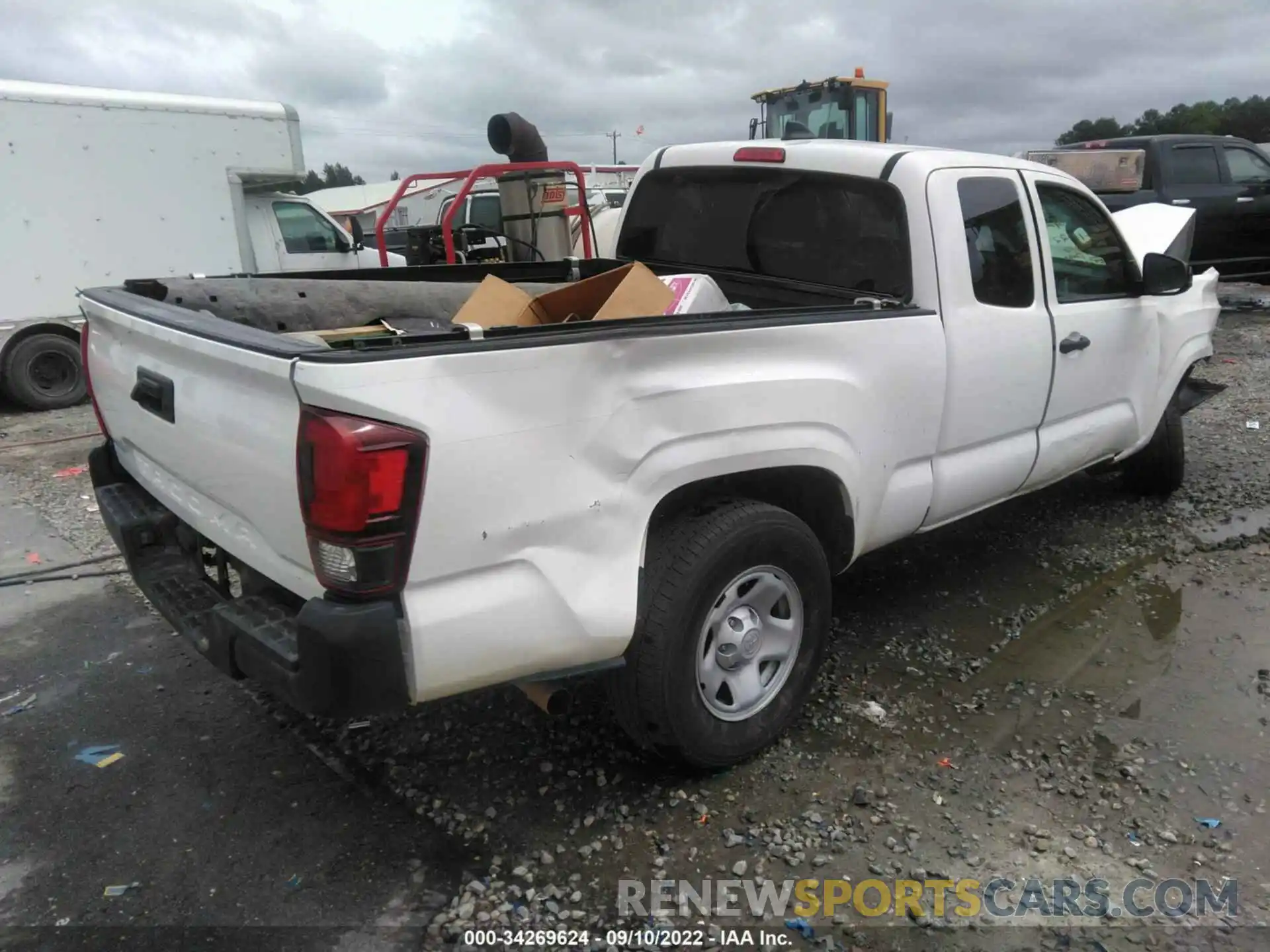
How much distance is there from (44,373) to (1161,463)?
9.40m

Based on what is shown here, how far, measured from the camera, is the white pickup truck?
6.49 ft

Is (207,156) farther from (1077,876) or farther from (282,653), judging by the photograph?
(1077,876)

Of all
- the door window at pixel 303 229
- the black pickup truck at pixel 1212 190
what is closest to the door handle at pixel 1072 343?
the black pickup truck at pixel 1212 190

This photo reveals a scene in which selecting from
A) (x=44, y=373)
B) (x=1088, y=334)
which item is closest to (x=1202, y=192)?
(x=1088, y=334)

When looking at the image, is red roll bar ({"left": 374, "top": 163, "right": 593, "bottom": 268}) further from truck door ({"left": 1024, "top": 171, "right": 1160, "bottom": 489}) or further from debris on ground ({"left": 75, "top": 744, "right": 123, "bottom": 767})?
debris on ground ({"left": 75, "top": 744, "right": 123, "bottom": 767})

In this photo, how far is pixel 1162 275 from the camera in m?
4.04

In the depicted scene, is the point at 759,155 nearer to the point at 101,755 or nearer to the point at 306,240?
the point at 101,755

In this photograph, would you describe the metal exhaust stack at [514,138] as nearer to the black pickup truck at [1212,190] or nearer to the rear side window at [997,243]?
the rear side window at [997,243]

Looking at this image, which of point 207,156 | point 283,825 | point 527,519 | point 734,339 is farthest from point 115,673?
point 207,156

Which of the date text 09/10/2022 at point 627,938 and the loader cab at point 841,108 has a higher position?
the loader cab at point 841,108

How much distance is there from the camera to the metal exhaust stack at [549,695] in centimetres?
238

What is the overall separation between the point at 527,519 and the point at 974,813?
1648mm

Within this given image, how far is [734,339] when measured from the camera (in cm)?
251

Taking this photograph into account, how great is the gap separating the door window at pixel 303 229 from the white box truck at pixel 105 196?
1.08ft
